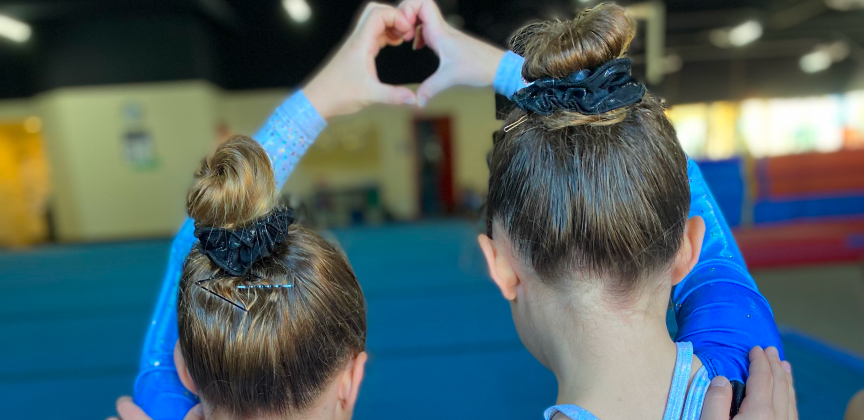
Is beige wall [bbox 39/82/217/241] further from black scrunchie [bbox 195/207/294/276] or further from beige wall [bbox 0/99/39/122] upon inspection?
black scrunchie [bbox 195/207/294/276]

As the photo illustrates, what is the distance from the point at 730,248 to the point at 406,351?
53.6 inches

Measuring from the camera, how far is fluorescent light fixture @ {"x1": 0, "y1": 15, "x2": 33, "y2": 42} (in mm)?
6207

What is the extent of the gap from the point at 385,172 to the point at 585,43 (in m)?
7.89

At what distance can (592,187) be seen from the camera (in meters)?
0.46

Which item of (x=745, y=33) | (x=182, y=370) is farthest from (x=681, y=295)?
(x=745, y=33)

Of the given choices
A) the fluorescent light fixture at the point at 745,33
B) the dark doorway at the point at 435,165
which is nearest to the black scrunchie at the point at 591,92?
the dark doorway at the point at 435,165

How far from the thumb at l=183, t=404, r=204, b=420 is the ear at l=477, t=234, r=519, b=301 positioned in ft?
1.43

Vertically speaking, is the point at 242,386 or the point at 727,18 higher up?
the point at 727,18

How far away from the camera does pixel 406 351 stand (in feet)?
5.99

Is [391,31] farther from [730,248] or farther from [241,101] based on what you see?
[241,101]

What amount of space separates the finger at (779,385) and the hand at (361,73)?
1.73ft

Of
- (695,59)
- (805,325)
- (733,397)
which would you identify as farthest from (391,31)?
(695,59)

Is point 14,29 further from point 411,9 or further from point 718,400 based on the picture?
point 718,400

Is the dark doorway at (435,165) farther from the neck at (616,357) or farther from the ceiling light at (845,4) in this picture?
the neck at (616,357)
